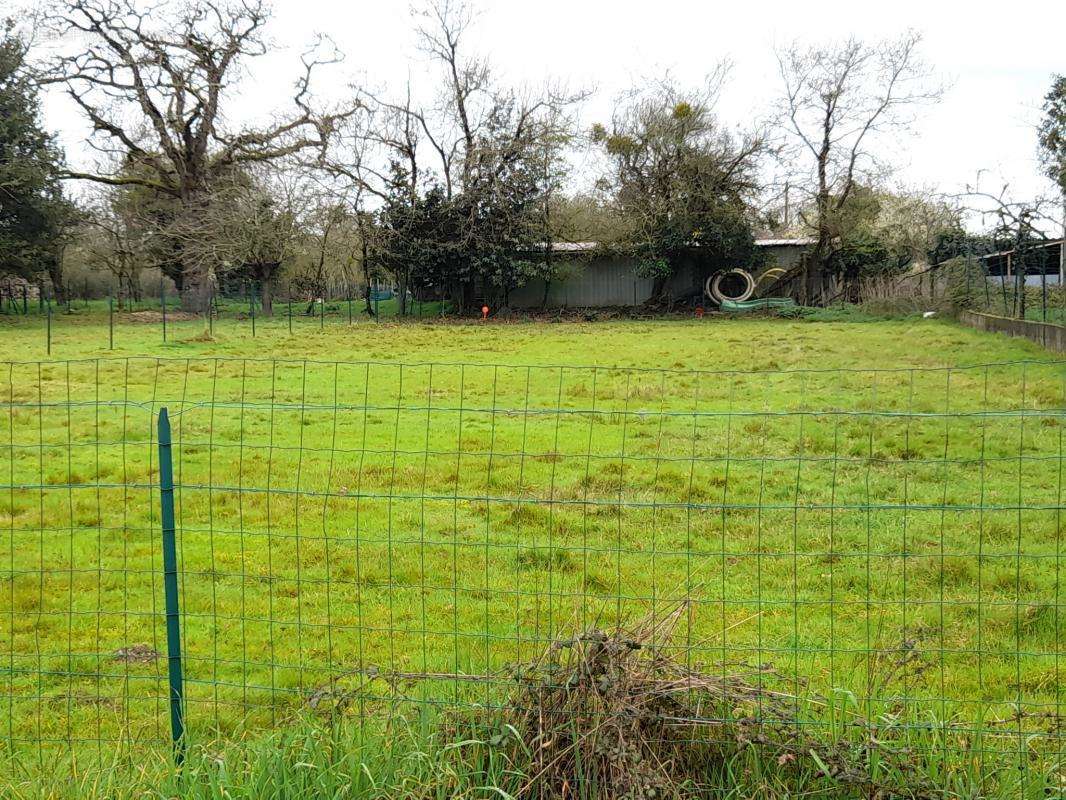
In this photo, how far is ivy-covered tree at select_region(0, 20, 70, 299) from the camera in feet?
87.6

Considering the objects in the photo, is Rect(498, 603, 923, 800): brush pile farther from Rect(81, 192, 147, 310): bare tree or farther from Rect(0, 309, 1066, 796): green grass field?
Rect(81, 192, 147, 310): bare tree

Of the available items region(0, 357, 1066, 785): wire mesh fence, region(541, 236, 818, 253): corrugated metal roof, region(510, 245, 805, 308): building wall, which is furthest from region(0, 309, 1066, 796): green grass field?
region(510, 245, 805, 308): building wall

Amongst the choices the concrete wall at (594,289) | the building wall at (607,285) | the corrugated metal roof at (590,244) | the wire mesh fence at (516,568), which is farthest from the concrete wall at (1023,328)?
the concrete wall at (594,289)

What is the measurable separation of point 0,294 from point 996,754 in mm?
37256

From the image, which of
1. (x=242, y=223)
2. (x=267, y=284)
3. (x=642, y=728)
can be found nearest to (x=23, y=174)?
(x=242, y=223)

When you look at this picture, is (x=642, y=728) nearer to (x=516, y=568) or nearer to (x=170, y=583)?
(x=170, y=583)

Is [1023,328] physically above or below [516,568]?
above

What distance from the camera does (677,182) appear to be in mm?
29781

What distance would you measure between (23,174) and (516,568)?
26811 mm

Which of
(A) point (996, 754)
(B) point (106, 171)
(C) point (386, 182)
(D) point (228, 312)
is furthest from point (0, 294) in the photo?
(A) point (996, 754)

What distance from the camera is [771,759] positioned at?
9.34 ft

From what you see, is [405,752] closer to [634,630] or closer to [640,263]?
[634,630]

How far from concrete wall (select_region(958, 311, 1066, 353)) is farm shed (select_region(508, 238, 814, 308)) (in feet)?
33.7

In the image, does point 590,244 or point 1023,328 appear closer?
point 1023,328
